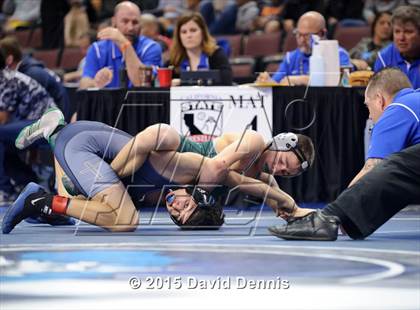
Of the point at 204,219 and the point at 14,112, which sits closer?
the point at 204,219

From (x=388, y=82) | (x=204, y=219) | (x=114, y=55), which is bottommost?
(x=204, y=219)

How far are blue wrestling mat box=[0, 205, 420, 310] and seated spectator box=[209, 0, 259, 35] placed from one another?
7.50 meters

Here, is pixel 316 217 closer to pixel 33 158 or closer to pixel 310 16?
pixel 310 16

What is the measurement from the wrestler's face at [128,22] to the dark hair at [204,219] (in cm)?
316

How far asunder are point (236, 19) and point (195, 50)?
448 cm

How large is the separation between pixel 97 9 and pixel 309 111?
7.26 m

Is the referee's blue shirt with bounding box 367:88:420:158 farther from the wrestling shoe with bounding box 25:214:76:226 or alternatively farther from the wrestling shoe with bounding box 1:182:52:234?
the wrestling shoe with bounding box 25:214:76:226

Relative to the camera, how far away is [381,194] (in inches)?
202

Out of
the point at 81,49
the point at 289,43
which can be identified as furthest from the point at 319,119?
the point at 81,49

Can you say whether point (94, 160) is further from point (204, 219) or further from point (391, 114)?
point (391, 114)

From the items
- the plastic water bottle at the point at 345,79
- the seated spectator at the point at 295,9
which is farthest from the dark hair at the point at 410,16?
the seated spectator at the point at 295,9

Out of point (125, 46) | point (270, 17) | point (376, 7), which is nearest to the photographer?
point (125, 46)

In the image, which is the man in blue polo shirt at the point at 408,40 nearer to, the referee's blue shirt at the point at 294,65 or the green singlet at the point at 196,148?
the referee's blue shirt at the point at 294,65

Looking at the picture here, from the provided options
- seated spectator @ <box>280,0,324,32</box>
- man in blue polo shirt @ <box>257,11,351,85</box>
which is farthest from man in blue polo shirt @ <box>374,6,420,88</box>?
seated spectator @ <box>280,0,324,32</box>
